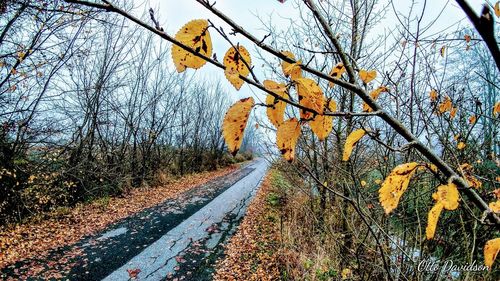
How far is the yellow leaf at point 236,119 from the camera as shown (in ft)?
1.98

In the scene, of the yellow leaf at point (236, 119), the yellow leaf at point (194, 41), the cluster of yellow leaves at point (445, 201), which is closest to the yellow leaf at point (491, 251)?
the cluster of yellow leaves at point (445, 201)

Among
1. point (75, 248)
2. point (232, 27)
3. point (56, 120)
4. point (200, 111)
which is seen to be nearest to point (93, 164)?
point (56, 120)

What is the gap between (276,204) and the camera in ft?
32.5

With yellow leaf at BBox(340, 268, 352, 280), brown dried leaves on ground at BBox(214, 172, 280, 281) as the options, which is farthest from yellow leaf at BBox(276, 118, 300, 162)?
brown dried leaves on ground at BBox(214, 172, 280, 281)

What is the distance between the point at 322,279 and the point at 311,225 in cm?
183

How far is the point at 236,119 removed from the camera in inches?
23.9

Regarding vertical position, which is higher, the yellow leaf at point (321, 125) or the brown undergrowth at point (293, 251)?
the yellow leaf at point (321, 125)

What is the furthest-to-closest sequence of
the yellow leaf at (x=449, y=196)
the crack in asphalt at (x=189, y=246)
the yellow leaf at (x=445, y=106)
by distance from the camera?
the crack in asphalt at (x=189, y=246) < the yellow leaf at (x=445, y=106) < the yellow leaf at (x=449, y=196)

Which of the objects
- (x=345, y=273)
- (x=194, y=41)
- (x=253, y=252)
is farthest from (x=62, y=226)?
(x=194, y=41)

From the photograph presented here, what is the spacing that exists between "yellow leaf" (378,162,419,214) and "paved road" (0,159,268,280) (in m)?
4.53

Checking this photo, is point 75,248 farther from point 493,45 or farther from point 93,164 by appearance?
point 493,45

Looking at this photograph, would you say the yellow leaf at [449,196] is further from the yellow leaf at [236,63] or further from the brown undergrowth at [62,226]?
the brown undergrowth at [62,226]

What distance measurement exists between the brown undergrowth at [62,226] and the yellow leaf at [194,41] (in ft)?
18.2

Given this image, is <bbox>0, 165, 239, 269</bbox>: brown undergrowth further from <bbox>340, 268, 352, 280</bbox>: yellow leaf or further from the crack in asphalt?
<bbox>340, 268, 352, 280</bbox>: yellow leaf
